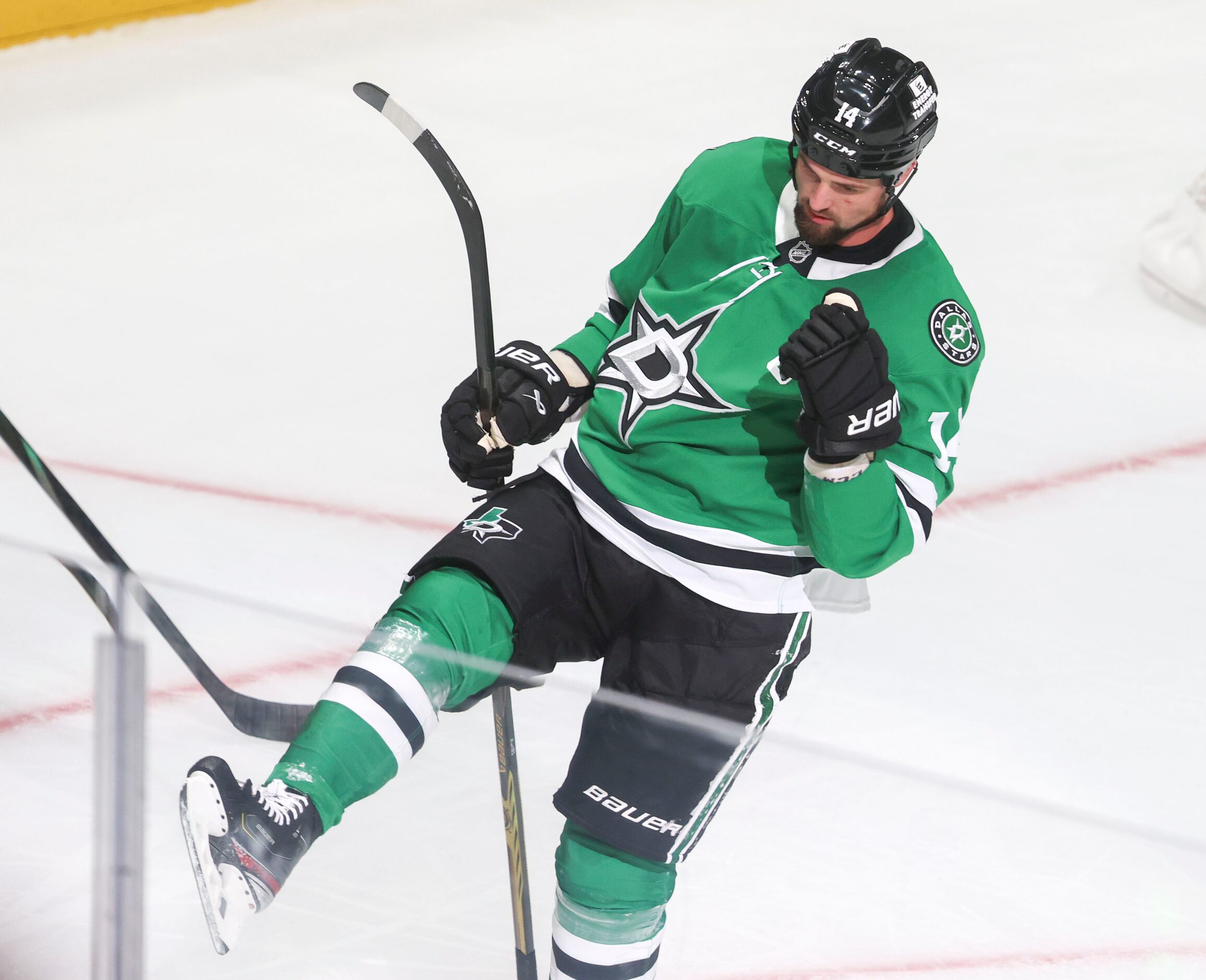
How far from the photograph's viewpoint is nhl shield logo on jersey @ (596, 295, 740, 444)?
158 cm

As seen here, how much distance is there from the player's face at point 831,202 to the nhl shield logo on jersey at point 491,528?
0.47 metres

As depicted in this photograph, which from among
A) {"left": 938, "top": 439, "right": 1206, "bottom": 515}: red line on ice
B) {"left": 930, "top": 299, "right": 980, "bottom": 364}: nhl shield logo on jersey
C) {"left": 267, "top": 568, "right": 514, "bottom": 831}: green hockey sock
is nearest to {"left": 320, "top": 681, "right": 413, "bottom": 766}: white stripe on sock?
{"left": 267, "top": 568, "right": 514, "bottom": 831}: green hockey sock

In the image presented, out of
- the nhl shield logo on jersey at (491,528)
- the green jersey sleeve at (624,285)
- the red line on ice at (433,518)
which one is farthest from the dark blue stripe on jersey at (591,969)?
the red line on ice at (433,518)

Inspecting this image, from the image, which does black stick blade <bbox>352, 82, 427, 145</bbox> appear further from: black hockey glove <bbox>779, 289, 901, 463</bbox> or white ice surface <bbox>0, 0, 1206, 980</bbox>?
white ice surface <bbox>0, 0, 1206, 980</bbox>

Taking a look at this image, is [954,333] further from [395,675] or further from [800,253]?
[395,675]

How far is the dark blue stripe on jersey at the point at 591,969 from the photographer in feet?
5.19

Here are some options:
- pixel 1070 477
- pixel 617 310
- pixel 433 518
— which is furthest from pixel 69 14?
pixel 1070 477

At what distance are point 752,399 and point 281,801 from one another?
0.66 meters

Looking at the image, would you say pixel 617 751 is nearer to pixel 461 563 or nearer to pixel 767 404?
pixel 461 563

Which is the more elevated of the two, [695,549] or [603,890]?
[695,549]

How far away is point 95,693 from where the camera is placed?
1213 mm

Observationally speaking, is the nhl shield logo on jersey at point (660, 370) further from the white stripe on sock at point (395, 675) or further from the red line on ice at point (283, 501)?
the red line on ice at point (283, 501)

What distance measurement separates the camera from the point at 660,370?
5.30 ft

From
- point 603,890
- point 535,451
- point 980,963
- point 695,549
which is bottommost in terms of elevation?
point 535,451
